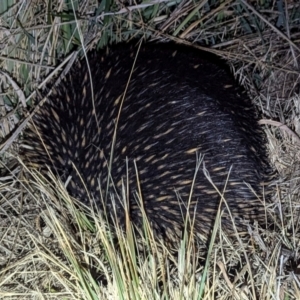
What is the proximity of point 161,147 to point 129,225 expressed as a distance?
0.43 meters

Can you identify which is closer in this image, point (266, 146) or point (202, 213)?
point (202, 213)

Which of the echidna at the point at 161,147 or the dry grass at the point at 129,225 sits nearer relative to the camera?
the dry grass at the point at 129,225

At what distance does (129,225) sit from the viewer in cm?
184

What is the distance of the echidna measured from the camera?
2.18 m

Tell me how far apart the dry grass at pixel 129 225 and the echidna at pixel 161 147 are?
Result: 9 centimetres

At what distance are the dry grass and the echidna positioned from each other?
0.31 feet

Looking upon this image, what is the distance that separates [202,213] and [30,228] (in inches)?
24.0

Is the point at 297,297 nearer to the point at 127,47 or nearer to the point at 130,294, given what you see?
the point at 130,294

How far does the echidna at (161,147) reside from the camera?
2.18m

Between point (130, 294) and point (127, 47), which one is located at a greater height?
point (127, 47)

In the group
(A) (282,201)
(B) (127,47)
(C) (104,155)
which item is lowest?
(A) (282,201)

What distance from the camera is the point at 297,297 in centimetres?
177

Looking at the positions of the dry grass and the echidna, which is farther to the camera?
the echidna

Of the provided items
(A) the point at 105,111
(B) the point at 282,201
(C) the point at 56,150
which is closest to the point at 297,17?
(B) the point at 282,201
